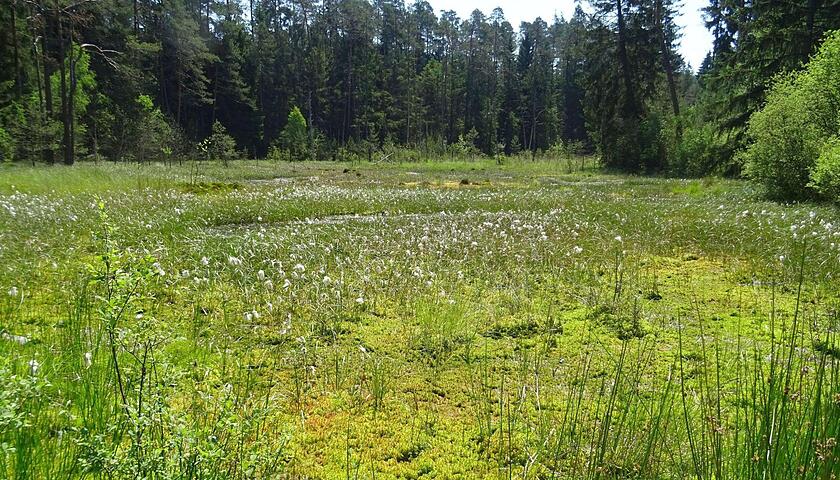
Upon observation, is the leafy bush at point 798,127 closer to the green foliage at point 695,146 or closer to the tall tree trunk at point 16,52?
the green foliage at point 695,146

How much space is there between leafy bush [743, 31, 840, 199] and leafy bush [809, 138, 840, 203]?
65cm

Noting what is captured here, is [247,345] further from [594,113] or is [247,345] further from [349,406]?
[594,113]

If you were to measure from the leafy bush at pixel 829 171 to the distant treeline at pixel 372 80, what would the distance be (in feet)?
33.8

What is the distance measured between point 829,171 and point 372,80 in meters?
66.4

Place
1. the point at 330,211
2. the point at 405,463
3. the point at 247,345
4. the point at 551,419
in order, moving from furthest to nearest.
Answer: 1. the point at 330,211
2. the point at 247,345
3. the point at 551,419
4. the point at 405,463

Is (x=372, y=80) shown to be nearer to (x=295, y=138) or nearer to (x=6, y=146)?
(x=295, y=138)

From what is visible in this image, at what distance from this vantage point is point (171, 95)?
58719mm

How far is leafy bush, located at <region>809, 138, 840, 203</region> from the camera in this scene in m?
9.60

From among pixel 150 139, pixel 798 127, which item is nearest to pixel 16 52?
pixel 150 139

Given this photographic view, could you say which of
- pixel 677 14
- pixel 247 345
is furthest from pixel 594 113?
pixel 247 345

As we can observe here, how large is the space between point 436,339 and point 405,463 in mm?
1719

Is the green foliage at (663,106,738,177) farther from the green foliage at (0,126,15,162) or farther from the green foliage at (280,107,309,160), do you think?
the green foliage at (0,126,15,162)

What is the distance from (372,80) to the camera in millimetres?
70062

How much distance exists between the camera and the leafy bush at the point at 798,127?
1227 cm
